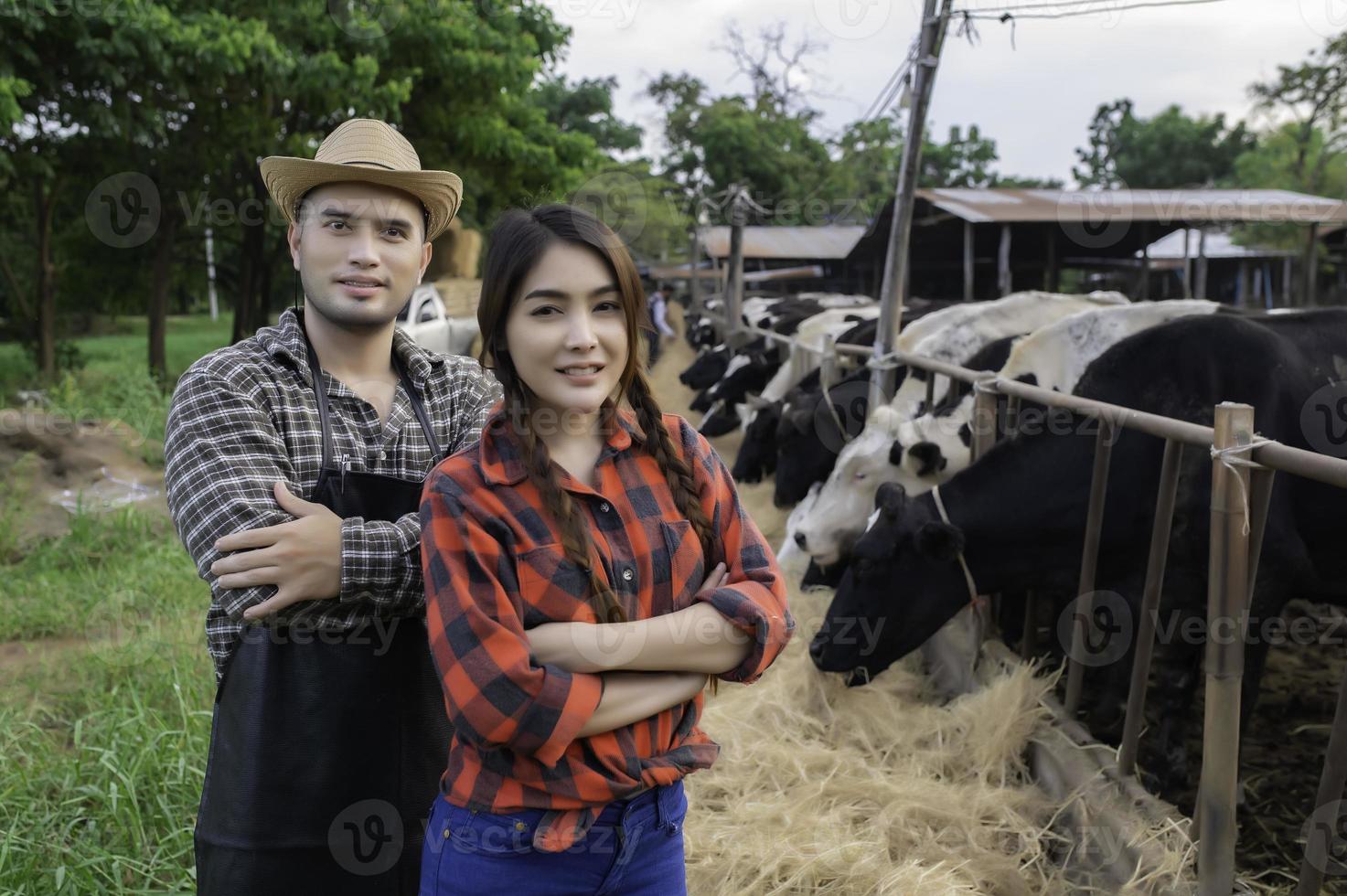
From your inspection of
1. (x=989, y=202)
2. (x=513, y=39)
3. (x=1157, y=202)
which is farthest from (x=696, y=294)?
(x=513, y=39)

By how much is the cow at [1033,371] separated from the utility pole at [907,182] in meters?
0.93

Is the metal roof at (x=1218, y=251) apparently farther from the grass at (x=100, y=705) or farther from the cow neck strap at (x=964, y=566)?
the grass at (x=100, y=705)

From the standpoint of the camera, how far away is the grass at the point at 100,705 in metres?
2.88

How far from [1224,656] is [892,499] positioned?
1.74 m

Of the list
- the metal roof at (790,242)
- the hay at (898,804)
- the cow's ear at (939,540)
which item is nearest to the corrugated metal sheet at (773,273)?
the metal roof at (790,242)

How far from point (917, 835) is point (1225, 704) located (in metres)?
1.01

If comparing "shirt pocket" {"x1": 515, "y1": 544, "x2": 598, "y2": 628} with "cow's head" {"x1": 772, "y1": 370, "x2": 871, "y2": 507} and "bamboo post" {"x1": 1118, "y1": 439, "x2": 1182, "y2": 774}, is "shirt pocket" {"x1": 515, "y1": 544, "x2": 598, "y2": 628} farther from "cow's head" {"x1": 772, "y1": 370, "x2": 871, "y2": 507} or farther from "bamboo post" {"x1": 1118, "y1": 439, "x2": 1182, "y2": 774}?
"cow's head" {"x1": 772, "y1": 370, "x2": 871, "y2": 507}

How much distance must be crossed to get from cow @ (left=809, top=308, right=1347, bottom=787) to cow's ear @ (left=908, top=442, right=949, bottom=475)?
61cm

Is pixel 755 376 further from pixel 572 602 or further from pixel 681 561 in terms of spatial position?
pixel 572 602

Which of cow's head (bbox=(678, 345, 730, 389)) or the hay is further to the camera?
cow's head (bbox=(678, 345, 730, 389))

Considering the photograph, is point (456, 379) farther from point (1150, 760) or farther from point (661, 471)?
point (1150, 760)

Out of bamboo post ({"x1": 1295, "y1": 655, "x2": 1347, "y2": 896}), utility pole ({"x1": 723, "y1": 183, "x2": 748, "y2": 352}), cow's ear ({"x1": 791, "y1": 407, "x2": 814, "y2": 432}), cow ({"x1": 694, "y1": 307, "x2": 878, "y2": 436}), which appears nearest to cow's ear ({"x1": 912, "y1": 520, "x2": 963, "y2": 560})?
bamboo post ({"x1": 1295, "y1": 655, "x2": 1347, "y2": 896})

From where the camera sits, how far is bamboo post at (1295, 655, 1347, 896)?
235 centimetres

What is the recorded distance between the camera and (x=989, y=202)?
1866 cm
